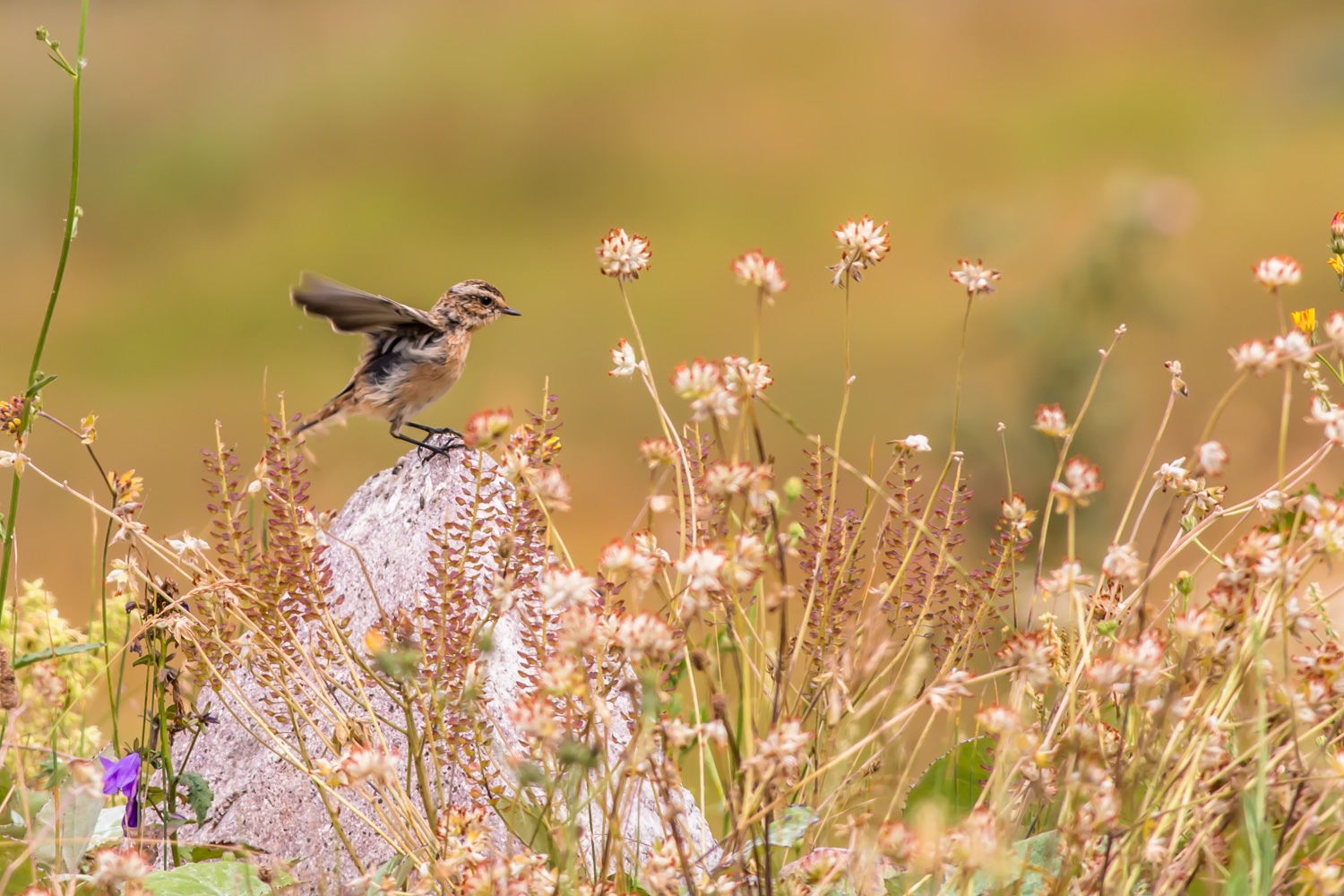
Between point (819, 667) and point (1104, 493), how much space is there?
245 inches

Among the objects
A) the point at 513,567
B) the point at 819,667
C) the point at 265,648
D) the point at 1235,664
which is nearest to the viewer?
the point at 1235,664

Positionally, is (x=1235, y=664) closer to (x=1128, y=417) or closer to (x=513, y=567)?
(x=513, y=567)

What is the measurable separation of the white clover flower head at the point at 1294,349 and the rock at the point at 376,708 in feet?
4.27

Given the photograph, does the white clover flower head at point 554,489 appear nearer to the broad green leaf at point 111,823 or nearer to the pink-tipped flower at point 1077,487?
the pink-tipped flower at point 1077,487

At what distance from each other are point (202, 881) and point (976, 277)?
1.59m

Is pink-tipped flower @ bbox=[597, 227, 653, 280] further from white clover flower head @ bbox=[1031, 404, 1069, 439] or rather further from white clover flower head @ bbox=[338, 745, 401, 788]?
white clover flower head @ bbox=[338, 745, 401, 788]

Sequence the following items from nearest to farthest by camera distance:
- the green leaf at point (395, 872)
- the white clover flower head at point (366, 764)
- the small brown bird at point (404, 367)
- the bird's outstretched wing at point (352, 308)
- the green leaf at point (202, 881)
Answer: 1. the white clover flower head at point (366, 764)
2. the green leaf at point (395, 872)
3. the green leaf at point (202, 881)
4. the bird's outstretched wing at point (352, 308)
5. the small brown bird at point (404, 367)

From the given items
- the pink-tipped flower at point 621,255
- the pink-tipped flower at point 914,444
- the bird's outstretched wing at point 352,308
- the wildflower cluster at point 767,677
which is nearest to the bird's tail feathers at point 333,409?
the bird's outstretched wing at point 352,308

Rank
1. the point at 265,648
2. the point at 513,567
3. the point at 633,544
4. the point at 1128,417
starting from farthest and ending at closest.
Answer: the point at 1128,417 → the point at 265,648 → the point at 513,567 → the point at 633,544

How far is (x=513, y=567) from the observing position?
1.98 m

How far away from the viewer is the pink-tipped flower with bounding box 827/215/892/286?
1972mm

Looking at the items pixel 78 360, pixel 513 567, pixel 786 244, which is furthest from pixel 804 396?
→ pixel 513 567

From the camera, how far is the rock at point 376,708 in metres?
2.49

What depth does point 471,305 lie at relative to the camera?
465 cm
